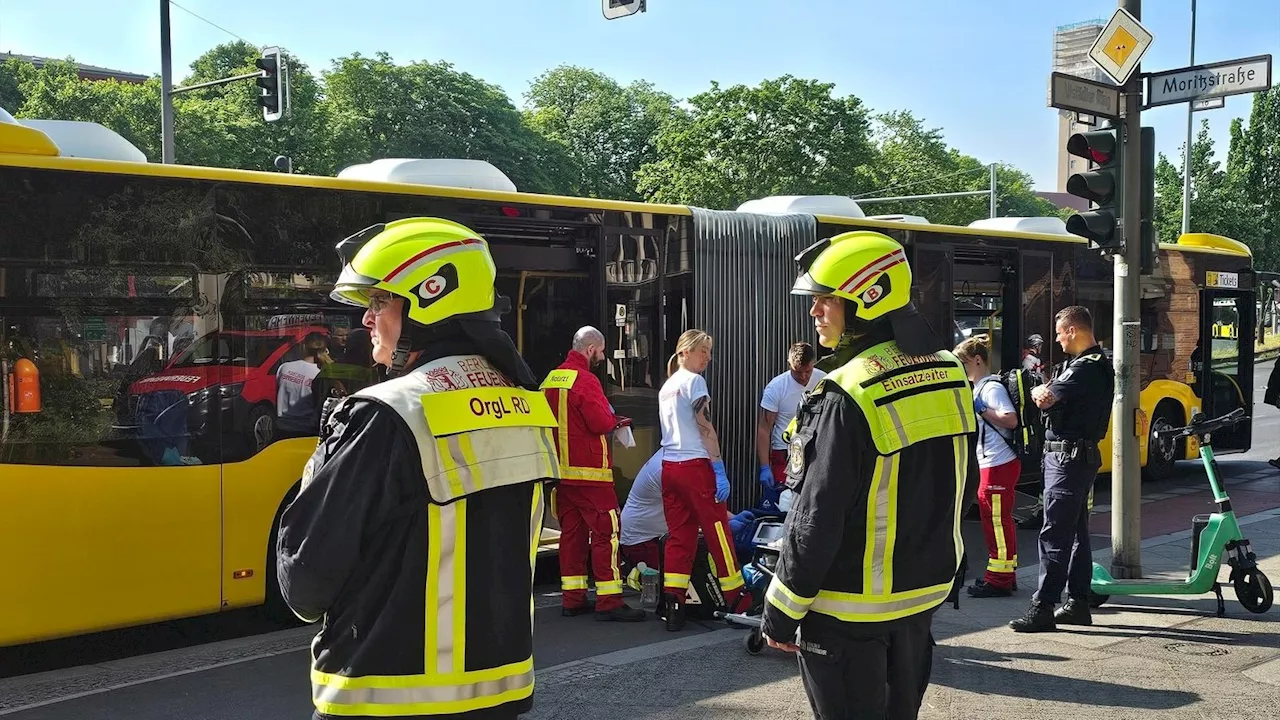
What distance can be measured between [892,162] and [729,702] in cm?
5870

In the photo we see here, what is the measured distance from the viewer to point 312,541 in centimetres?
238

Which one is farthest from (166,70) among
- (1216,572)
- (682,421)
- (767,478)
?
(1216,572)

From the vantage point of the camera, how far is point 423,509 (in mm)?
2477

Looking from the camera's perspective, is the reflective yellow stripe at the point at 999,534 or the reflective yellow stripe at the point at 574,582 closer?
the reflective yellow stripe at the point at 574,582

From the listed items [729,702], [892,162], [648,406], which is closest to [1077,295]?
[648,406]

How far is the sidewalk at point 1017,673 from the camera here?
5395 mm

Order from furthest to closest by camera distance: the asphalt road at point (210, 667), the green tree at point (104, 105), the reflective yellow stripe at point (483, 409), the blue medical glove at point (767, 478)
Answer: the green tree at point (104, 105)
the blue medical glove at point (767, 478)
the asphalt road at point (210, 667)
the reflective yellow stripe at point (483, 409)

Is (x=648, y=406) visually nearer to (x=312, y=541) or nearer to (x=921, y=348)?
(x=921, y=348)

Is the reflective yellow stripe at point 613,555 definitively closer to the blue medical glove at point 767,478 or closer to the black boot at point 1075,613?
the blue medical glove at point 767,478

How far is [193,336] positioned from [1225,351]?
12.6m

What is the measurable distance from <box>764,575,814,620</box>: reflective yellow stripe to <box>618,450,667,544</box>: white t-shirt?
4225mm

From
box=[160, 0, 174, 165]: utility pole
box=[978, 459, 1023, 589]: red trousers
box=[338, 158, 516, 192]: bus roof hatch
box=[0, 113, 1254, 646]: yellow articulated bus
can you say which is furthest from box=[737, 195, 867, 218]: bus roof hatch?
box=[160, 0, 174, 165]: utility pole

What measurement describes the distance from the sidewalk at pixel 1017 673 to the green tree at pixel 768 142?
33618mm

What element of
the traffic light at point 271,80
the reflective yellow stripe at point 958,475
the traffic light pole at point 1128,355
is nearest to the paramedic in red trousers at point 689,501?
the traffic light pole at point 1128,355
